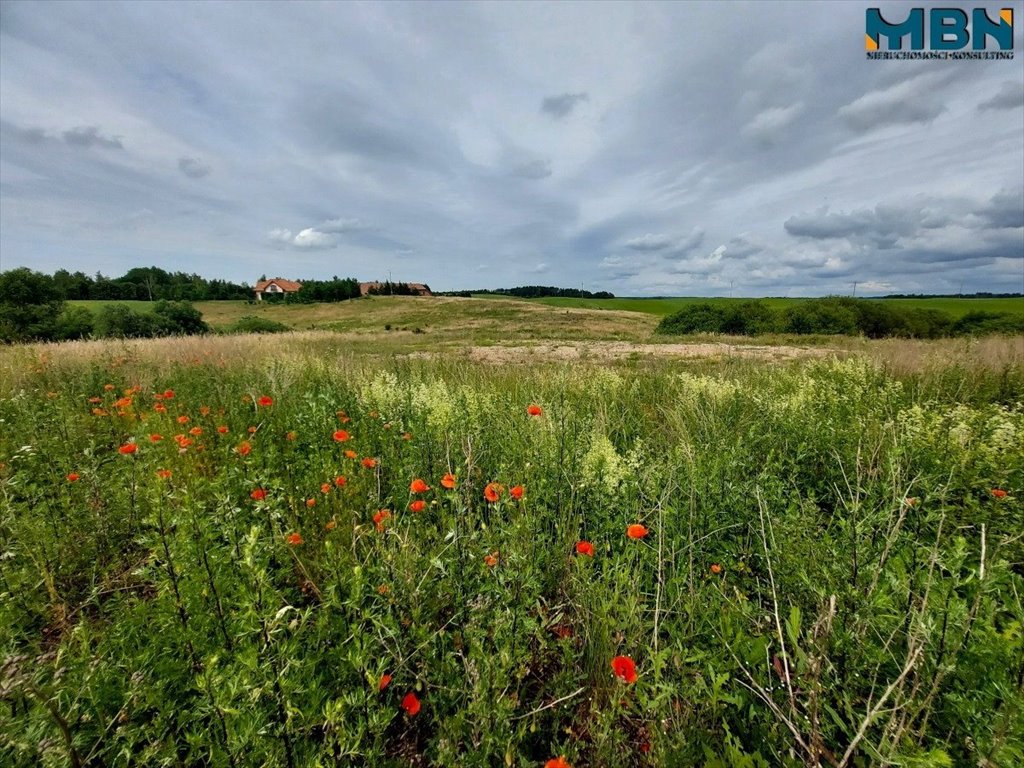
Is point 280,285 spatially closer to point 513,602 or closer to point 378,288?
point 378,288

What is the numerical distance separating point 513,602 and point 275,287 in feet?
353

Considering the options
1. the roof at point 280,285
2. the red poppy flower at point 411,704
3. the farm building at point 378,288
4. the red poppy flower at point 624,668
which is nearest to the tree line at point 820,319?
the red poppy flower at point 624,668

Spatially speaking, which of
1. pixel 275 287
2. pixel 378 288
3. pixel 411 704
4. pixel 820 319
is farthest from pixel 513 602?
pixel 275 287

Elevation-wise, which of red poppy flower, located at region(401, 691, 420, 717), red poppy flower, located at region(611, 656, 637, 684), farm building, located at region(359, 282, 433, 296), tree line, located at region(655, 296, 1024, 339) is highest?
farm building, located at region(359, 282, 433, 296)

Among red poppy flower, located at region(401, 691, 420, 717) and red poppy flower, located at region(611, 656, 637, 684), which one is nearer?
red poppy flower, located at region(611, 656, 637, 684)

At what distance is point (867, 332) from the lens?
31.9 m

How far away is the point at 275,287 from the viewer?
92.6 meters

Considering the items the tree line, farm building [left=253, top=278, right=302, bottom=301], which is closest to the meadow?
the tree line

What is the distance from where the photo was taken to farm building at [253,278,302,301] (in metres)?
90.2

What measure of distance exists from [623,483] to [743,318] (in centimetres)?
3461

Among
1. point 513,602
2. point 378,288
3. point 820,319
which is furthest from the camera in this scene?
point 378,288

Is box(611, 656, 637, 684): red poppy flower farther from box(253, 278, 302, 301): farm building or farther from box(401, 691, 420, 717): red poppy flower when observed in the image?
box(253, 278, 302, 301): farm building

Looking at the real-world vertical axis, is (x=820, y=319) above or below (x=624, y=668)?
above

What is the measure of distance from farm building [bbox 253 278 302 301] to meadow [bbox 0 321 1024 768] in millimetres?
100323
